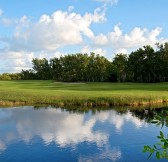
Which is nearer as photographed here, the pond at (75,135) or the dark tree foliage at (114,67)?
the pond at (75,135)

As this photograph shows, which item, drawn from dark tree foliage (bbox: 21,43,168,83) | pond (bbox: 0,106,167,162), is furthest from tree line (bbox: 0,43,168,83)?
pond (bbox: 0,106,167,162)

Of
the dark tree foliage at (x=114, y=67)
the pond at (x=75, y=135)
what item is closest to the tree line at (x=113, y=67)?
the dark tree foliage at (x=114, y=67)

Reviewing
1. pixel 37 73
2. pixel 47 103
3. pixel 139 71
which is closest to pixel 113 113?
pixel 47 103

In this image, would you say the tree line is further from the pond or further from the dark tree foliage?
the pond

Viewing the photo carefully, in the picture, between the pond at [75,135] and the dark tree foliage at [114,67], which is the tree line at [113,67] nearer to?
the dark tree foliage at [114,67]

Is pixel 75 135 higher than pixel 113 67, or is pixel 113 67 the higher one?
pixel 113 67

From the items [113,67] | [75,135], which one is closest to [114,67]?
[113,67]

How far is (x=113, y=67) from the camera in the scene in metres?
130

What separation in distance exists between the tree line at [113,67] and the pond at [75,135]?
8027cm

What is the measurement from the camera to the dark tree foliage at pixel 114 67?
406 feet

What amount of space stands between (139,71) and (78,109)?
7922cm

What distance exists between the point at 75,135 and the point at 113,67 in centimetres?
10042

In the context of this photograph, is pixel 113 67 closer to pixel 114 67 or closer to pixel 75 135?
pixel 114 67

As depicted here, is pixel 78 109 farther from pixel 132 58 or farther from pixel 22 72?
pixel 22 72
